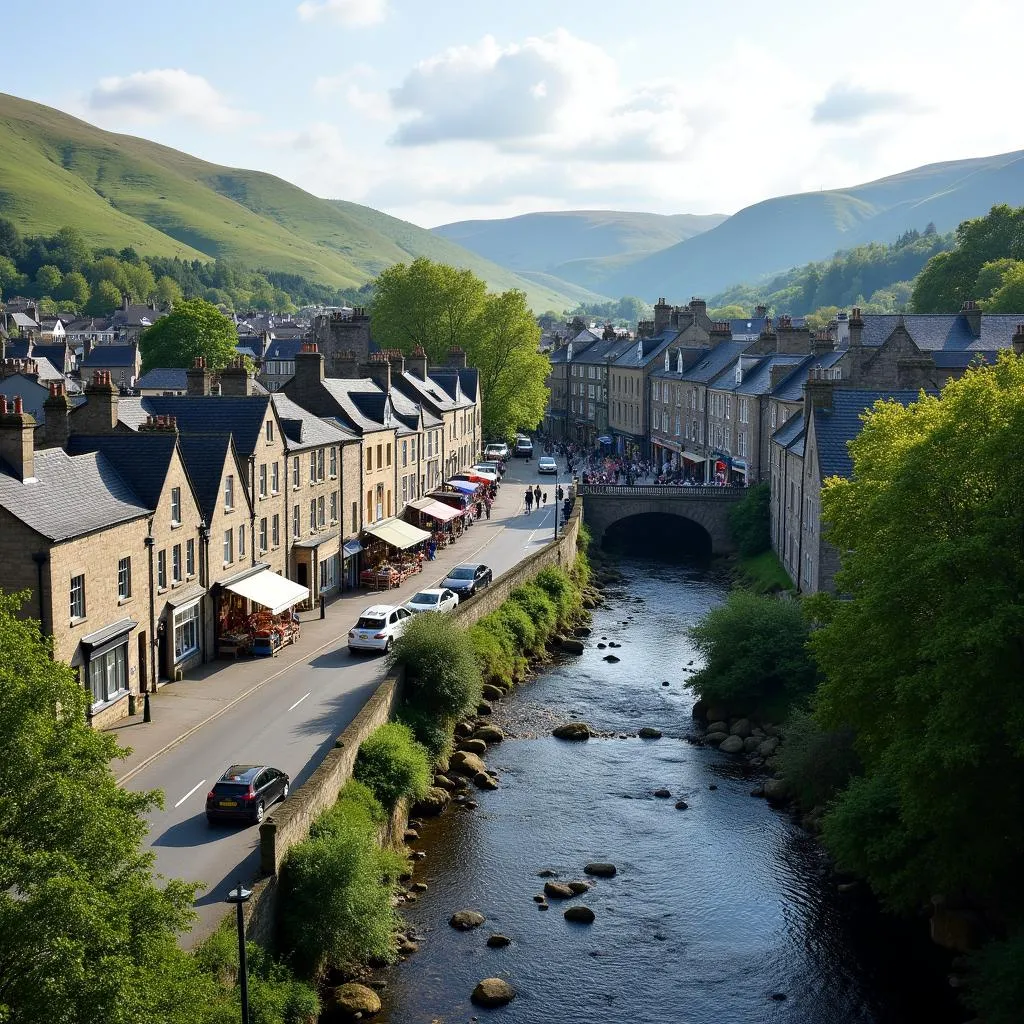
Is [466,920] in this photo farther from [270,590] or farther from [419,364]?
[419,364]

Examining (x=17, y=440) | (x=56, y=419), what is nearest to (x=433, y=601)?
(x=56, y=419)

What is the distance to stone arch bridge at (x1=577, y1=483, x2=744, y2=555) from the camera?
263 feet

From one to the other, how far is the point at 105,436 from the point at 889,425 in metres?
25.9

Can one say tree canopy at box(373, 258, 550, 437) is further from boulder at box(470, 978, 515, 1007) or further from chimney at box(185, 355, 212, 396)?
boulder at box(470, 978, 515, 1007)

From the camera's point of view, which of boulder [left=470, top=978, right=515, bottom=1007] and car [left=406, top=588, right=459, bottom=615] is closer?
boulder [left=470, top=978, right=515, bottom=1007]

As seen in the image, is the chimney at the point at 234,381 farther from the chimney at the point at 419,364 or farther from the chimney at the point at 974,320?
the chimney at the point at 974,320

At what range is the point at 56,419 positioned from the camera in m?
41.3

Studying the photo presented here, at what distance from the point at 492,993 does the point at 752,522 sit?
52.8m

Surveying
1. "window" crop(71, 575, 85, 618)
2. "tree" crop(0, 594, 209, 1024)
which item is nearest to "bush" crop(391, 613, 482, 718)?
"window" crop(71, 575, 85, 618)

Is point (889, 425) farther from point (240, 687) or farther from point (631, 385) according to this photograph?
point (631, 385)

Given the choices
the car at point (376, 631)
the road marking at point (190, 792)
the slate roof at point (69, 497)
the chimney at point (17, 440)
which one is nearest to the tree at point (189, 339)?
the car at point (376, 631)

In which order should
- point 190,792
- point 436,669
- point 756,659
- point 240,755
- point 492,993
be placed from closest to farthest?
point 492,993 < point 190,792 < point 240,755 < point 436,669 < point 756,659

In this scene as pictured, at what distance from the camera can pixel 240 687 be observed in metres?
39.7

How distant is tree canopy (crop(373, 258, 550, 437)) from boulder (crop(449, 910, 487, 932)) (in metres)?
82.5
